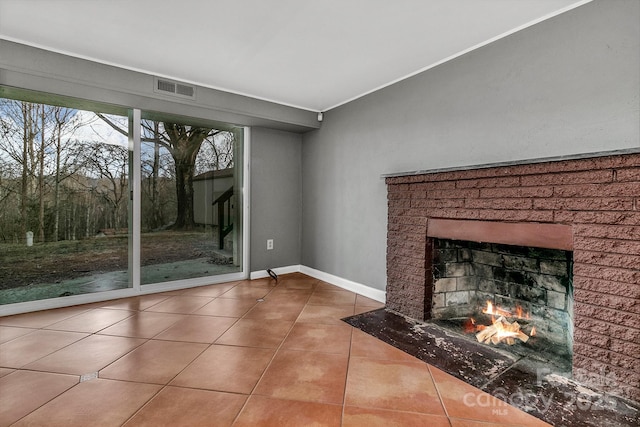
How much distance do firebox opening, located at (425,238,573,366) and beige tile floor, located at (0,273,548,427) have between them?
0.76m

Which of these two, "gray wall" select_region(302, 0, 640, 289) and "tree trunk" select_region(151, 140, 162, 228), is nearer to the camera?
"gray wall" select_region(302, 0, 640, 289)

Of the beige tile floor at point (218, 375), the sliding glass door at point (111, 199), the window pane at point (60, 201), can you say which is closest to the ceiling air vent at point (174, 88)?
the sliding glass door at point (111, 199)

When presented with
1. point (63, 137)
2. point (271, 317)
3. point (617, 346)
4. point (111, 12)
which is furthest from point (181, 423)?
point (63, 137)

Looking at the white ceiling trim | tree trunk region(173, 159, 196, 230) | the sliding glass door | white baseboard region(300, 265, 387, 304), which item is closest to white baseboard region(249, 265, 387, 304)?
white baseboard region(300, 265, 387, 304)

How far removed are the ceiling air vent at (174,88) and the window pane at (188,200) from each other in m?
0.55

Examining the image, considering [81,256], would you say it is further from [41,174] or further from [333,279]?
[333,279]

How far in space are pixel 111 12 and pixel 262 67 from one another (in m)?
1.08

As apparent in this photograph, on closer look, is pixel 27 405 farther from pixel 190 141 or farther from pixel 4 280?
pixel 190 141

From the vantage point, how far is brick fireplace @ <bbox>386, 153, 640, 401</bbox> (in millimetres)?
1446

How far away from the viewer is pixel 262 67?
2592 millimetres

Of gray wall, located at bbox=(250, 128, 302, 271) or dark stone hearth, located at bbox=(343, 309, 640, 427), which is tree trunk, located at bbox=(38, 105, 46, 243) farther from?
dark stone hearth, located at bbox=(343, 309, 640, 427)

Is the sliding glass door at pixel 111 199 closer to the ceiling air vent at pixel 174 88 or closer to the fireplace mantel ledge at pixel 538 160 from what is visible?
the ceiling air vent at pixel 174 88

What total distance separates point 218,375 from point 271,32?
2187mm

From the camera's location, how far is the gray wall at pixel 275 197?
380cm
